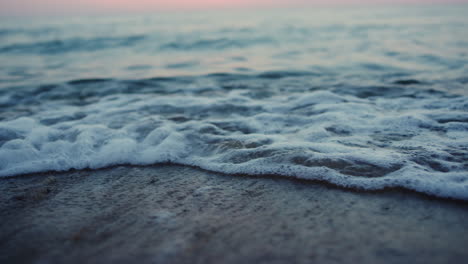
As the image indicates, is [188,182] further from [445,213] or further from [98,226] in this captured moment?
[445,213]

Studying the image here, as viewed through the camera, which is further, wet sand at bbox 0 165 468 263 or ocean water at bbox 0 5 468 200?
ocean water at bbox 0 5 468 200

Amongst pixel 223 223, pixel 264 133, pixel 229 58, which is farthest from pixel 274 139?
pixel 229 58

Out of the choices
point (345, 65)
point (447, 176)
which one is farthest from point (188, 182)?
point (345, 65)

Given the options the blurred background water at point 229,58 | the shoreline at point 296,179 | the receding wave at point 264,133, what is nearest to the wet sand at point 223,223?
the shoreline at point 296,179

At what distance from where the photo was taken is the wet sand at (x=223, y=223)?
152 centimetres

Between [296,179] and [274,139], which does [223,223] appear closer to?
[296,179]

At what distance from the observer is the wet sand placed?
152 cm

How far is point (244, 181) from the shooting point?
230 centimetres

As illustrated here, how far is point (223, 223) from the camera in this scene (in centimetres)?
180

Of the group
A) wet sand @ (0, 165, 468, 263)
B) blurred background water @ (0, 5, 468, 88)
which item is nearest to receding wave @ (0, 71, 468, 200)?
wet sand @ (0, 165, 468, 263)

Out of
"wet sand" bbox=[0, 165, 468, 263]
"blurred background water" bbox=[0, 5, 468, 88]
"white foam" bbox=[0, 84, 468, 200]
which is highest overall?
"blurred background water" bbox=[0, 5, 468, 88]

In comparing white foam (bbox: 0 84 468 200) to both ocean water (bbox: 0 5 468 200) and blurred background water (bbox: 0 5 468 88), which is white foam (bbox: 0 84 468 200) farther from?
blurred background water (bbox: 0 5 468 88)

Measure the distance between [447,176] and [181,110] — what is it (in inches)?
121

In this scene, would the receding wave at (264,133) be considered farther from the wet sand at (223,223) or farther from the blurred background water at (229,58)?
the blurred background water at (229,58)
